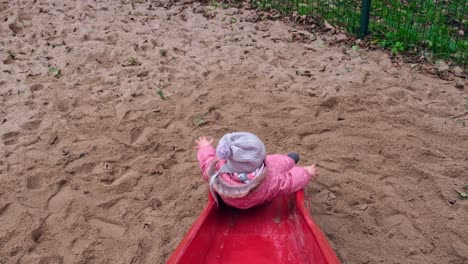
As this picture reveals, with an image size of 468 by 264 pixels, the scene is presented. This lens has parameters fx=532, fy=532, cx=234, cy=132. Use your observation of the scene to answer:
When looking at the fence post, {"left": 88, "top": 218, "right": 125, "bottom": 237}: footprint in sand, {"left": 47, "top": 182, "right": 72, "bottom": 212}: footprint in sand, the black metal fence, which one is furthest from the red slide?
the fence post

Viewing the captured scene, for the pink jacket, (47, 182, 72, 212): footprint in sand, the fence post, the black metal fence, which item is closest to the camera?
the pink jacket

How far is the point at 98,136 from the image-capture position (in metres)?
4.10

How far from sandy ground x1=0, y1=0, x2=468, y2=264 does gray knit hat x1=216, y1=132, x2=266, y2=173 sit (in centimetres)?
75

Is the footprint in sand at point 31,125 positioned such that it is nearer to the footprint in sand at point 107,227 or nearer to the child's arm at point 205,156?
the footprint in sand at point 107,227

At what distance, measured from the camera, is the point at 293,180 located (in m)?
2.95

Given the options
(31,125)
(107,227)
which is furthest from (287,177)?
(31,125)

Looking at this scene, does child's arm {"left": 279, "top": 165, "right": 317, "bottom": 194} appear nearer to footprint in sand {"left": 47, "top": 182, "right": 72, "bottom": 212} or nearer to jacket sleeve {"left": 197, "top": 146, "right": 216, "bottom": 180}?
jacket sleeve {"left": 197, "top": 146, "right": 216, "bottom": 180}

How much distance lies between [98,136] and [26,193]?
0.76 m

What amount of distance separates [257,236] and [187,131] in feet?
4.67

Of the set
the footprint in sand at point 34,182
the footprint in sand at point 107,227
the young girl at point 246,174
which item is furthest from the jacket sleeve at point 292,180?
the footprint in sand at point 34,182

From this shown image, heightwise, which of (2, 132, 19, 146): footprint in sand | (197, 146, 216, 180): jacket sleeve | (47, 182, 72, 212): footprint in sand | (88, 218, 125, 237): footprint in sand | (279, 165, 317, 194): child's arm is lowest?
(88, 218, 125, 237): footprint in sand

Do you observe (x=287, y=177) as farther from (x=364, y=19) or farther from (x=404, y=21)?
(x=404, y=21)

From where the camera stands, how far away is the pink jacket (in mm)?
Result: 2836

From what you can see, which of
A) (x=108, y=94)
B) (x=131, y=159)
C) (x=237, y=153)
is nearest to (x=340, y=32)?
(x=108, y=94)
